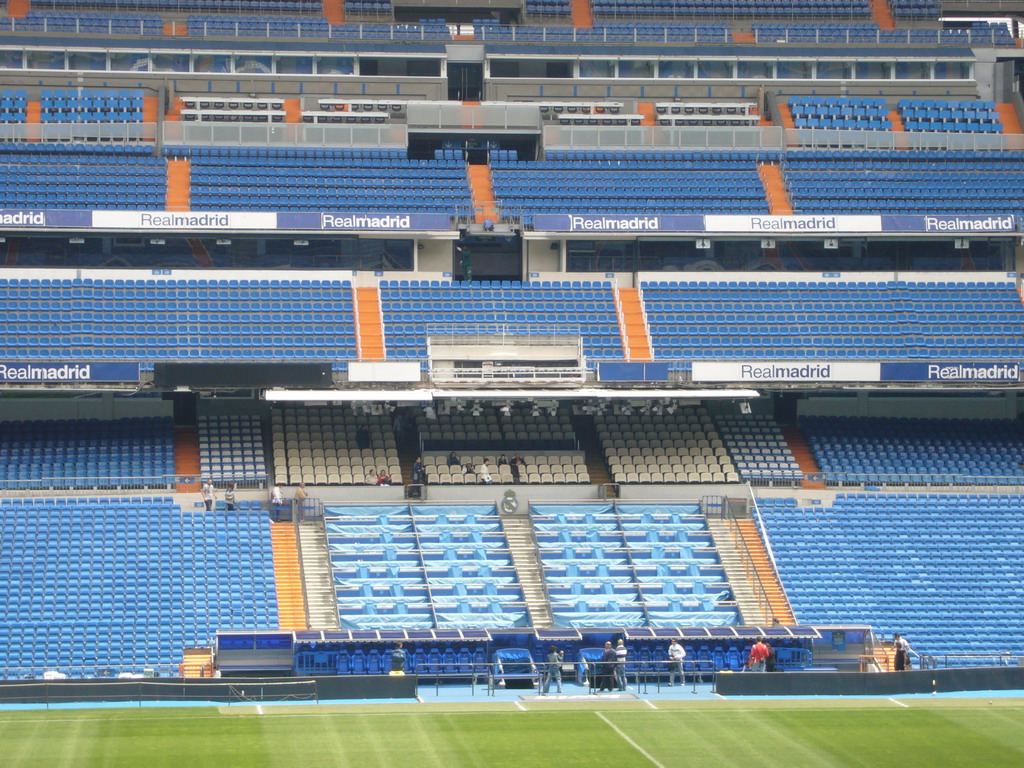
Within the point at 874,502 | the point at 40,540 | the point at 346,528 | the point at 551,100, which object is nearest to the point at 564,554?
the point at 346,528

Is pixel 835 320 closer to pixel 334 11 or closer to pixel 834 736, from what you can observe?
pixel 834 736

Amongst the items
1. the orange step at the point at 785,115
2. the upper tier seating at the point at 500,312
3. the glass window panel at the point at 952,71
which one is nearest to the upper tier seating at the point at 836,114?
the orange step at the point at 785,115

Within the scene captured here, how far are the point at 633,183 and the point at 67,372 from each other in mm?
19095

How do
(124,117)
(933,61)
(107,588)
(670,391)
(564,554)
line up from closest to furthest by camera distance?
(107,588) → (564,554) → (670,391) → (124,117) → (933,61)

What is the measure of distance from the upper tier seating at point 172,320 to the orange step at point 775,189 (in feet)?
46.9

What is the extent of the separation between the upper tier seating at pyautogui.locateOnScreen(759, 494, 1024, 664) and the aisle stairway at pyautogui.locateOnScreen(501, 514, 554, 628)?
6.53 m

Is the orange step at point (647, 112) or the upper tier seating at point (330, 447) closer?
the upper tier seating at point (330, 447)

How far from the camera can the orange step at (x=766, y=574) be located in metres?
→ 41.3

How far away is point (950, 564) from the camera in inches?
1694

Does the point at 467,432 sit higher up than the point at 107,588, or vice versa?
the point at 467,432

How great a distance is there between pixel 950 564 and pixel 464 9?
94.5 ft

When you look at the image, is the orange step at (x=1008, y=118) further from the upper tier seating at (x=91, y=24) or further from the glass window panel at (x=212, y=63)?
the upper tier seating at (x=91, y=24)

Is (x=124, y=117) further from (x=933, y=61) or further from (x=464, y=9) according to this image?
(x=933, y=61)

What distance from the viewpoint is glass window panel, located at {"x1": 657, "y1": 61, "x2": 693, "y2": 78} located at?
5691 centimetres
